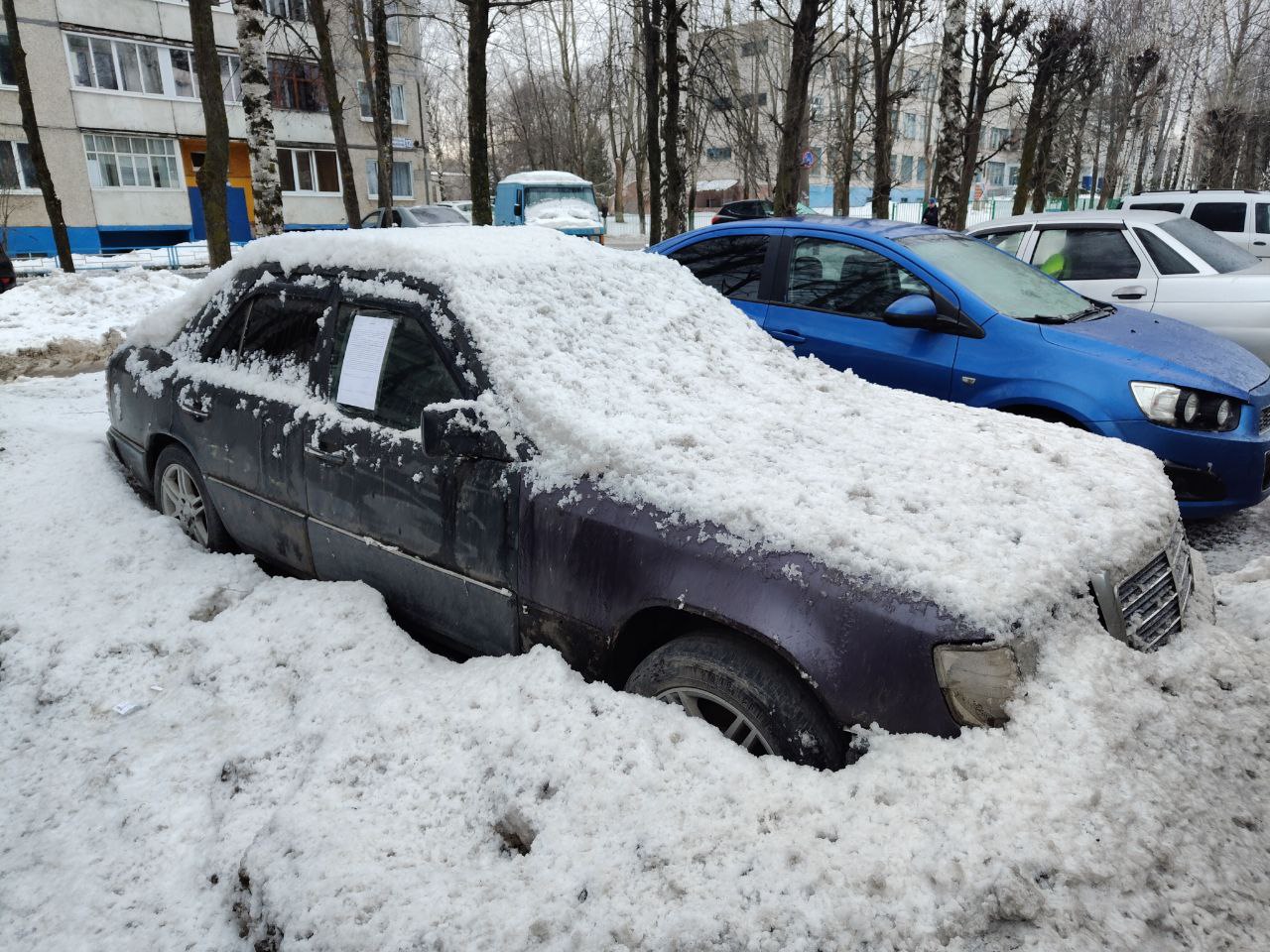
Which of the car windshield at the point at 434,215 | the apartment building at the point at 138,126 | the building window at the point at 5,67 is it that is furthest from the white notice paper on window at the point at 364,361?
the building window at the point at 5,67

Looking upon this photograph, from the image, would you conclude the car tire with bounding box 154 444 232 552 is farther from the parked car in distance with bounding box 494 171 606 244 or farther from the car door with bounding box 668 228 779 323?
the parked car in distance with bounding box 494 171 606 244

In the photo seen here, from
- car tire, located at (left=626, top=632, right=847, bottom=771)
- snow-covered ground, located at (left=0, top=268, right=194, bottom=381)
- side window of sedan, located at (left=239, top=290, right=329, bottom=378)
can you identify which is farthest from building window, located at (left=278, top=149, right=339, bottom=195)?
car tire, located at (left=626, top=632, right=847, bottom=771)

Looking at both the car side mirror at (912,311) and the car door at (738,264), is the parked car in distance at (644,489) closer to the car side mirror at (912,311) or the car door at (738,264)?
the car side mirror at (912,311)

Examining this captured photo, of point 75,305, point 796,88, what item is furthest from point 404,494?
point 75,305

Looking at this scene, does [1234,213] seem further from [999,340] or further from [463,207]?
[463,207]

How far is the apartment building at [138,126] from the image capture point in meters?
26.4

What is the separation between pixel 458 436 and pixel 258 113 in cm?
1048

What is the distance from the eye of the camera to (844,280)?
5160 mm

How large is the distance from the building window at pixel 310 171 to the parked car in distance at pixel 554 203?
1318 cm

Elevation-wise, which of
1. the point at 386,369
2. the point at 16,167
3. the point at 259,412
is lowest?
the point at 259,412

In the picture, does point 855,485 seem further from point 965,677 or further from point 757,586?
point 965,677

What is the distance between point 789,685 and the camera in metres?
2.17

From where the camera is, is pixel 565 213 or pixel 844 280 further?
pixel 565 213

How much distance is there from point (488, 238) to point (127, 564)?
2.19 metres
